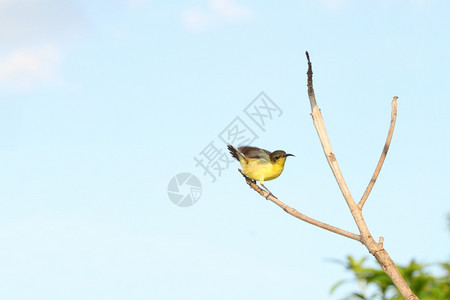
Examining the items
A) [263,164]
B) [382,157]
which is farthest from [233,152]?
[382,157]

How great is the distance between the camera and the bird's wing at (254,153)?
7298 mm

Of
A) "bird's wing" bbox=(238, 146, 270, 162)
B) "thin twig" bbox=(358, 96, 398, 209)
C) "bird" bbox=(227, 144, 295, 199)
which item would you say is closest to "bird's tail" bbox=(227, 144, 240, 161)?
"bird" bbox=(227, 144, 295, 199)

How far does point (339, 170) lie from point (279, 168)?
9.47ft

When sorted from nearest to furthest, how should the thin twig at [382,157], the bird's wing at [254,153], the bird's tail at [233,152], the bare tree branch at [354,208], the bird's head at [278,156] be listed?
the bare tree branch at [354,208]
the thin twig at [382,157]
the bird's wing at [254,153]
the bird's tail at [233,152]
the bird's head at [278,156]

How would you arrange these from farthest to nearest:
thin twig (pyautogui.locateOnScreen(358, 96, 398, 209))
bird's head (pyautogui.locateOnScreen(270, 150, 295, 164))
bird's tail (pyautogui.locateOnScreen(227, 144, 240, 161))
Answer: bird's head (pyautogui.locateOnScreen(270, 150, 295, 164)) → bird's tail (pyautogui.locateOnScreen(227, 144, 240, 161)) → thin twig (pyautogui.locateOnScreen(358, 96, 398, 209))

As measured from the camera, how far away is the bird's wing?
730 centimetres

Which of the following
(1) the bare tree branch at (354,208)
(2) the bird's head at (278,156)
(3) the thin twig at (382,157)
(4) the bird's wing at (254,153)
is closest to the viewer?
(1) the bare tree branch at (354,208)

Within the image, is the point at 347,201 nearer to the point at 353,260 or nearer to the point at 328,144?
the point at 328,144

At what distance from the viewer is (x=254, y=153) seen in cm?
756

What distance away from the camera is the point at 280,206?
5.43m

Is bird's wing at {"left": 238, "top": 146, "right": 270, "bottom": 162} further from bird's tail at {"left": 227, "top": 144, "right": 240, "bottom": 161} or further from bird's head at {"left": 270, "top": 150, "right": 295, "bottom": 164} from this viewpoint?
bird's tail at {"left": 227, "top": 144, "right": 240, "bottom": 161}

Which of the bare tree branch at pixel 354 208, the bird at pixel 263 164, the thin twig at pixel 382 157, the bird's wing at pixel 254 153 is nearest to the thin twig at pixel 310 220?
the bare tree branch at pixel 354 208

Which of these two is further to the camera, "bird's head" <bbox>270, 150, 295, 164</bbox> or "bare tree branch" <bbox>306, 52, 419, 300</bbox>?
"bird's head" <bbox>270, 150, 295, 164</bbox>

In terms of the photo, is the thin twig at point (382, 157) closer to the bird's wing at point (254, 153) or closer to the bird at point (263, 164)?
the bird's wing at point (254, 153)
